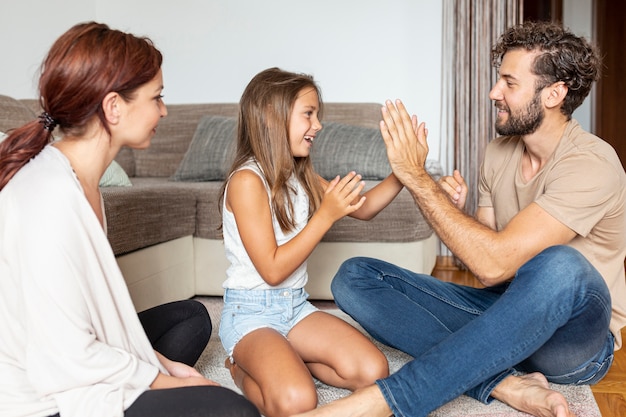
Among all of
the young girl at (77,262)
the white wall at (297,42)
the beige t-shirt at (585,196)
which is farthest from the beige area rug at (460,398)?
the white wall at (297,42)

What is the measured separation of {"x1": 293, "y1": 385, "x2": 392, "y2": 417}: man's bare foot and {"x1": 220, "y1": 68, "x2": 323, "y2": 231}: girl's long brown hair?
0.50 metres

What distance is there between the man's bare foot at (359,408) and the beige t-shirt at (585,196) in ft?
1.93

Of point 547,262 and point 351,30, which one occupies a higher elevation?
point 351,30

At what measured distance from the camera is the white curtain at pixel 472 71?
12.6 ft

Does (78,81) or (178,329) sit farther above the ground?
(78,81)

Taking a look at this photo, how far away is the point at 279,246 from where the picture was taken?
1715mm

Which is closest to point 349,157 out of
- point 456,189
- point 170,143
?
point 170,143

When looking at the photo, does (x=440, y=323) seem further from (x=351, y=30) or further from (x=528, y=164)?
(x=351, y=30)

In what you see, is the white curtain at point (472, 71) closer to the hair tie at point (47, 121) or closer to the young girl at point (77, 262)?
the young girl at point (77, 262)

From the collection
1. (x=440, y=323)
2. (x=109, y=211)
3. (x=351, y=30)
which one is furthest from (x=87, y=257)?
(x=351, y=30)

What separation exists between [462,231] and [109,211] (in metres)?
1.16

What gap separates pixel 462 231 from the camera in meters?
1.69

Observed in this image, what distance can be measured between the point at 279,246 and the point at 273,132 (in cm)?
30

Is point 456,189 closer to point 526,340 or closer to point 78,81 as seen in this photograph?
point 526,340
